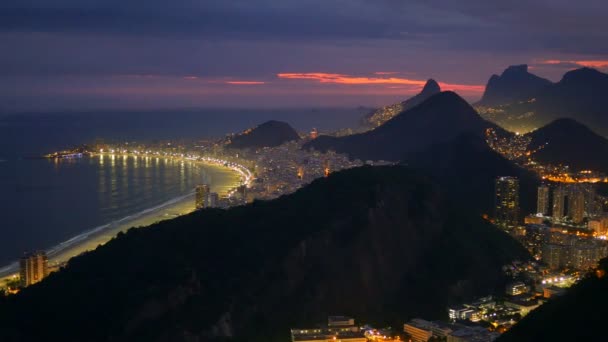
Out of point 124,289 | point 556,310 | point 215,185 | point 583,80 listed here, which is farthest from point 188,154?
point 556,310

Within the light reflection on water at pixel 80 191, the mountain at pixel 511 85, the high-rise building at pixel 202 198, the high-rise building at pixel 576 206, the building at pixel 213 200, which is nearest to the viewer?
the light reflection on water at pixel 80 191

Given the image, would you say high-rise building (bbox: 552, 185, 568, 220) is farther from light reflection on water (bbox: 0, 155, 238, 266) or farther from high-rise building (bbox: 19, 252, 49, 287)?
high-rise building (bbox: 19, 252, 49, 287)

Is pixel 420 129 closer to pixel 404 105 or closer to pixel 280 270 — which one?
pixel 404 105

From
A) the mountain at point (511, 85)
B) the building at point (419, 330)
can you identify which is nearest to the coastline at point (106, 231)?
the building at point (419, 330)

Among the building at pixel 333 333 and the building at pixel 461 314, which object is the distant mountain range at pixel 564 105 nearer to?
the building at pixel 461 314

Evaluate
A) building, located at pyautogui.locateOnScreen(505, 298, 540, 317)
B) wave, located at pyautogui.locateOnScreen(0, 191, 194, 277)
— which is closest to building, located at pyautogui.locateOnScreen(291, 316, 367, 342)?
building, located at pyautogui.locateOnScreen(505, 298, 540, 317)

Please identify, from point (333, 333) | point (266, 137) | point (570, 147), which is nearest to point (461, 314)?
point (333, 333)
